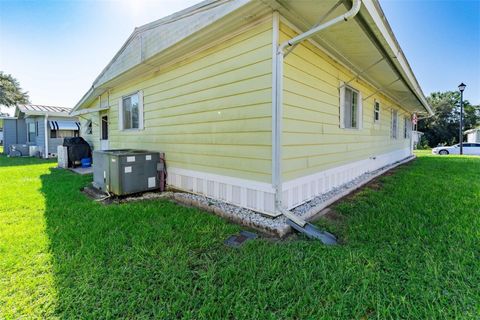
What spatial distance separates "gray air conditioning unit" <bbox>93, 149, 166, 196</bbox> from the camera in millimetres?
4148

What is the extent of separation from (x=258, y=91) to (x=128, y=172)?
2.77 meters

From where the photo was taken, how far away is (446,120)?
107 feet

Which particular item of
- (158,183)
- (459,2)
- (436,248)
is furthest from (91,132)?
(459,2)

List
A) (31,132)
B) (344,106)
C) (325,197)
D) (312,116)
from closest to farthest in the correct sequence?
(312,116)
(325,197)
(344,106)
(31,132)

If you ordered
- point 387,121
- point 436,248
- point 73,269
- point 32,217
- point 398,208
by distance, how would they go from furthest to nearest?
point 387,121 → point 398,208 → point 32,217 → point 436,248 → point 73,269

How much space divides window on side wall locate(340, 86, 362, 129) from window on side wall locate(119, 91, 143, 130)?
4.57 meters

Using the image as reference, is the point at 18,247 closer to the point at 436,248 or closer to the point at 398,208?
the point at 436,248

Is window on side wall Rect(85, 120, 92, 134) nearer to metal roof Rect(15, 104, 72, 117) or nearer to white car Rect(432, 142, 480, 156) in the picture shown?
metal roof Rect(15, 104, 72, 117)

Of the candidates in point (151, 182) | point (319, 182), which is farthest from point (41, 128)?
point (319, 182)

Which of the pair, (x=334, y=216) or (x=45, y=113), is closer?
(x=334, y=216)

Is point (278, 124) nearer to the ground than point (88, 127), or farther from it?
nearer to the ground

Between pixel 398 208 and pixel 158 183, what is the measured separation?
4249 mm

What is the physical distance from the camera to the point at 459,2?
28.6 ft

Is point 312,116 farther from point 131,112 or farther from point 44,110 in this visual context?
point 44,110
